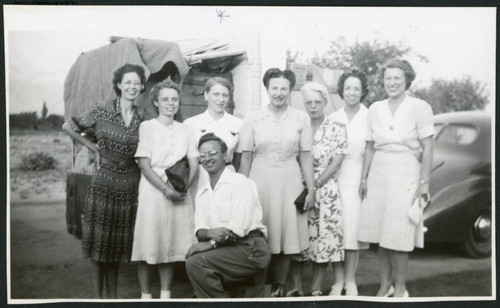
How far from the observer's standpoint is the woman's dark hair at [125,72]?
4.58 metres

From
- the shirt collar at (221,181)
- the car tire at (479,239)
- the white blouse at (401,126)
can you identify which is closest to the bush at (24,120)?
the shirt collar at (221,181)

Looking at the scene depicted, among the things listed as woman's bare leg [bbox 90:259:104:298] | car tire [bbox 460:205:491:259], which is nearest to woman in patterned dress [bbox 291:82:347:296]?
car tire [bbox 460:205:491:259]

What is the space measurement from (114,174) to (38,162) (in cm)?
67

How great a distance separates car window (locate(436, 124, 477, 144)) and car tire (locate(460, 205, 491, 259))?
1.85 feet

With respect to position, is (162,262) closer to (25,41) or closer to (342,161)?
(342,161)

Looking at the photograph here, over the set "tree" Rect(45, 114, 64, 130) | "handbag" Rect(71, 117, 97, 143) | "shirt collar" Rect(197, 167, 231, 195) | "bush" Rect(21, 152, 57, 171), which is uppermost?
"tree" Rect(45, 114, 64, 130)

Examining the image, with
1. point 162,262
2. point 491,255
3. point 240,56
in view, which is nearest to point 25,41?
point 240,56

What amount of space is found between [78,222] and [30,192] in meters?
0.46

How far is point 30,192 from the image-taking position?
4754mm

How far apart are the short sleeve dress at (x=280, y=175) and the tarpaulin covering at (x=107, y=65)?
0.78 m

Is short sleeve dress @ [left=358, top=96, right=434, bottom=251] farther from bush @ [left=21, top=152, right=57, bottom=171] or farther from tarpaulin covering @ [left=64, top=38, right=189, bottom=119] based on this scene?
bush @ [left=21, top=152, right=57, bottom=171]

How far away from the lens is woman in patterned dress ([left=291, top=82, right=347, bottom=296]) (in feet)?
15.3

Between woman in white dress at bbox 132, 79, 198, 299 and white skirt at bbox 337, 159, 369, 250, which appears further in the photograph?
white skirt at bbox 337, 159, 369, 250

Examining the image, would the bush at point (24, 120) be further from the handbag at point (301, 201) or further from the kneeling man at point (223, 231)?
the handbag at point (301, 201)
